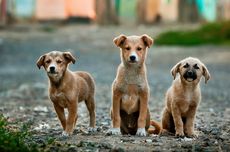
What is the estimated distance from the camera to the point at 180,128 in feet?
29.4

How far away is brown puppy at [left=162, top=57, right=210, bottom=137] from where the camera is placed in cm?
893

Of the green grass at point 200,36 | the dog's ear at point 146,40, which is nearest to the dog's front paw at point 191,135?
the dog's ear at point 146,40

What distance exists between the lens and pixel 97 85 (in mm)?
17844

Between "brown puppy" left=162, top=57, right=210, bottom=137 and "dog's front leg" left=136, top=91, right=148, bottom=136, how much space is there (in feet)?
1.01

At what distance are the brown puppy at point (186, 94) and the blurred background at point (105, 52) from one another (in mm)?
293

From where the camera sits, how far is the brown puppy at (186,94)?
8.93 meters

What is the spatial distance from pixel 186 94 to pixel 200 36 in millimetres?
20902

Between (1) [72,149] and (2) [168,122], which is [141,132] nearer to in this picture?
(2) [168,122]

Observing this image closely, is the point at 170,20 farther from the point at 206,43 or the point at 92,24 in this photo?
the point at 206,43

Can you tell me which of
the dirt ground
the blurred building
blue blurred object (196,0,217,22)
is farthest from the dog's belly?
blue blurred object (196,0,217,22)

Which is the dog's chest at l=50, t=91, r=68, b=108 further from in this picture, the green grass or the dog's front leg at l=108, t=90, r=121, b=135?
the green grass

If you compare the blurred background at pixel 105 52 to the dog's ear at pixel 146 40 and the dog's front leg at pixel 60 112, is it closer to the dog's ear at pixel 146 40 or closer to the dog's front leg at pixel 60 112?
the dog's front leg at pixel 60 112

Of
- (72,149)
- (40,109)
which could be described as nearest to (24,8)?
(40,109)

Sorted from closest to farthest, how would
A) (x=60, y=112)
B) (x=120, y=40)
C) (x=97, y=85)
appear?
(x=120, y=40) < (x=60, y=112) < (x=97, y=85)
